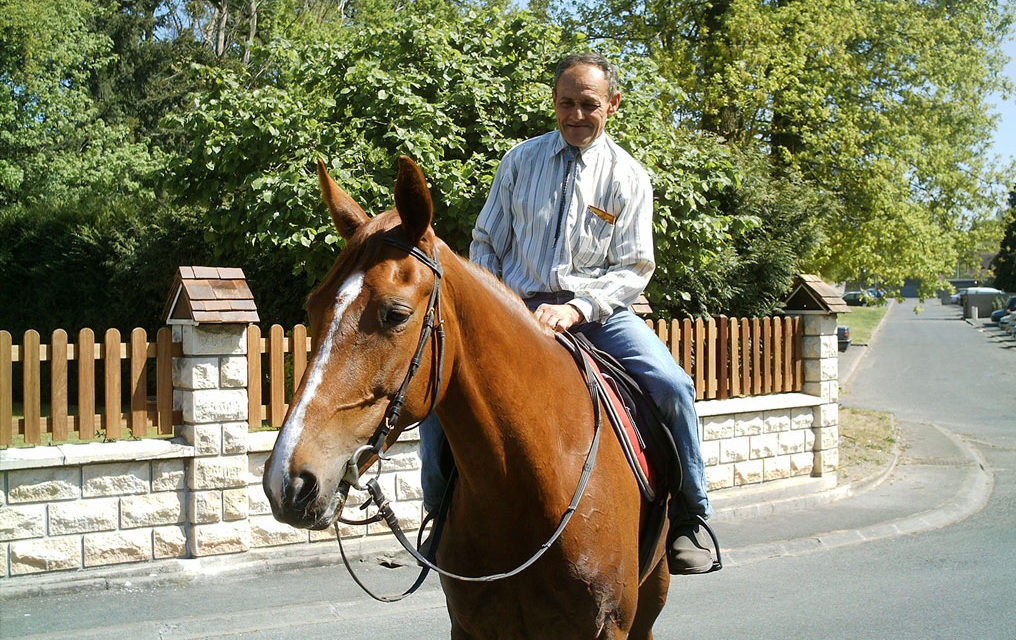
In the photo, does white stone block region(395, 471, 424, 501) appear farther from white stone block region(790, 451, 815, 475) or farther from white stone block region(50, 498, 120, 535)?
white stone block region(790, 451, 815, 475)

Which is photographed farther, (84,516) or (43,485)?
(84,516)

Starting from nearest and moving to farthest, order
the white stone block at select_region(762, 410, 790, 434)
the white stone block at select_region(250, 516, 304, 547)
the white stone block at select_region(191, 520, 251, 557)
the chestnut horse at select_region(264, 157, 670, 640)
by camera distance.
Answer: the chestnut horse at select_region(264, 157, 670, 640) < the white stone block at select_region(191, 520, 251, 557) < the white stone block at select_region(250, 516, 304, 547) < the white stone block at select_region(762, 410, 790, 434)

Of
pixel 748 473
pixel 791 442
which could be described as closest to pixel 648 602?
pixel 748 473

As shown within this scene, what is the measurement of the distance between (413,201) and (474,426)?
0.74 metres

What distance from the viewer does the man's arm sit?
3.74 meters

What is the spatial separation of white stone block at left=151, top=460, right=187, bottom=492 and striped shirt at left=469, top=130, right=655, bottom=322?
15.6ft

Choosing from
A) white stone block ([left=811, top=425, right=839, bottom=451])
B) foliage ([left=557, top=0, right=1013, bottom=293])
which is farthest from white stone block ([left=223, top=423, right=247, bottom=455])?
foliage ([left=557, top=0, right=1013, bottom=293])

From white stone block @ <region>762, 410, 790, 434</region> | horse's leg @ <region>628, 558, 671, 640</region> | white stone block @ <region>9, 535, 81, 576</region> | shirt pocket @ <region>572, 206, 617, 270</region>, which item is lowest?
white stone block @ <region>9, 535, 81, 576</region>

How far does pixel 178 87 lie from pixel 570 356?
29.8 m

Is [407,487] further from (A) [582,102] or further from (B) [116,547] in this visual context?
(A) [582,102]

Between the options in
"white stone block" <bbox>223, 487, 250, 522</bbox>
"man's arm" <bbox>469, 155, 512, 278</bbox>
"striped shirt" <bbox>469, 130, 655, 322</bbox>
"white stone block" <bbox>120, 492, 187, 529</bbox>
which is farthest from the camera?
"white stone block" <bbox>223, 487, 250, 522</bbox>

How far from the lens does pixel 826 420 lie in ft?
37.0

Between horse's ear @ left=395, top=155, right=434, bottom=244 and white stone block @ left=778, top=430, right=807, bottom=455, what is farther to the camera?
white stone block @ left=778, top=430, right=807, bottom=455

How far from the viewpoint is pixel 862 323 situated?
170 ft
